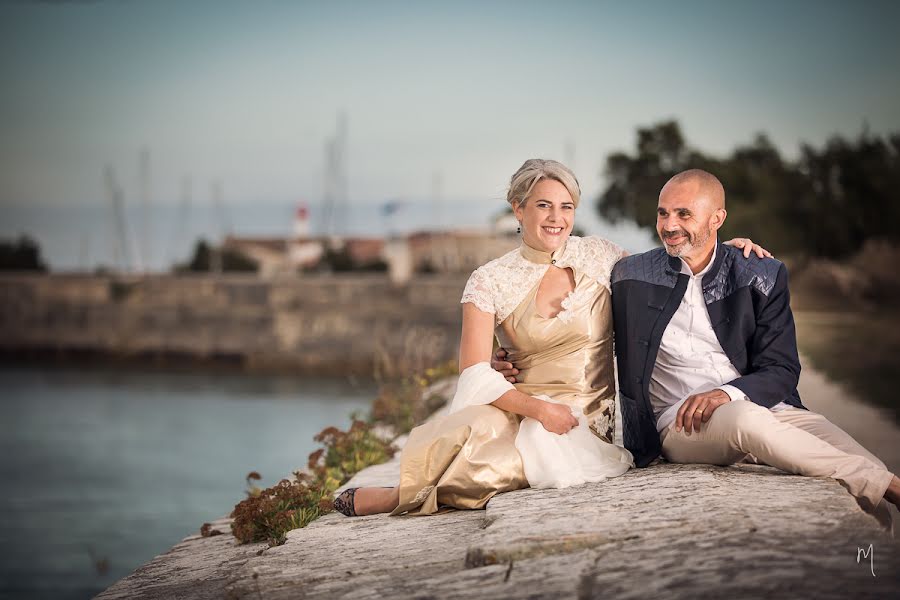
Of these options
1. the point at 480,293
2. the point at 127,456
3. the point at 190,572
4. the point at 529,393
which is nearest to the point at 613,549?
the point at 529,393

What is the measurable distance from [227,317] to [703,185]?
33418 millimetres

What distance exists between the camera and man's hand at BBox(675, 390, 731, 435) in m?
4.07

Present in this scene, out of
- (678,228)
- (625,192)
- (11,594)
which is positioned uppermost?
(625,192)

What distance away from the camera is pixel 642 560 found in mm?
3090

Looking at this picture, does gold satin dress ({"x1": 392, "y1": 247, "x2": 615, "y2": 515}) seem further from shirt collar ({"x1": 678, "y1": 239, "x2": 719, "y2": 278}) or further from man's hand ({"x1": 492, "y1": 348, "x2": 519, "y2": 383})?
shirt collar ({"x1": 678, "y1": 239, "x2": 719, "y2": 278})

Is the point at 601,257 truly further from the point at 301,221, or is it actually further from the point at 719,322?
the point at 301,221

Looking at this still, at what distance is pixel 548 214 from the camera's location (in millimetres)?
4438

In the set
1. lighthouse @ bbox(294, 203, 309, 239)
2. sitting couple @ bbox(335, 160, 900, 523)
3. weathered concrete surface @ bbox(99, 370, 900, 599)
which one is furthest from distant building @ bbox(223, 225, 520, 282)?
weathered concrete surface @ bbox(99, 370, 900, 599)

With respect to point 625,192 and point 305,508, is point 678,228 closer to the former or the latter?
point 305,508

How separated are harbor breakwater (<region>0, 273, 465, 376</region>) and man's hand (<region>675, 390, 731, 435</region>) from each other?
2958 cm

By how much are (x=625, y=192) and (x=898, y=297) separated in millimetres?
12570

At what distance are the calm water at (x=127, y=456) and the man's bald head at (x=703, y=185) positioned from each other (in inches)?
300

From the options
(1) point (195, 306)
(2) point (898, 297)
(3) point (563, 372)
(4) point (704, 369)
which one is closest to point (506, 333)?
→ (3) point (563, 372)

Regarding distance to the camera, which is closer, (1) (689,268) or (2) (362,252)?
(1) (689,268)
